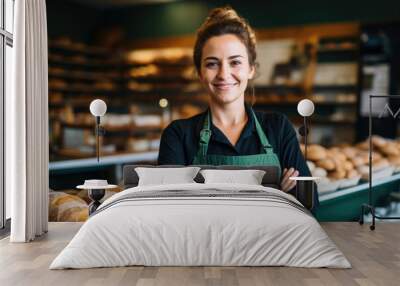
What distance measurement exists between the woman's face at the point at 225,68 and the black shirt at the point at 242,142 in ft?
0.82

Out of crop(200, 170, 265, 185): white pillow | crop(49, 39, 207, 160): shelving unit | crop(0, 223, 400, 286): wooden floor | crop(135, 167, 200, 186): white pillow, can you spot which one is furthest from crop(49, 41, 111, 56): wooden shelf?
crop(0, 223, 400, 286): wooden floor

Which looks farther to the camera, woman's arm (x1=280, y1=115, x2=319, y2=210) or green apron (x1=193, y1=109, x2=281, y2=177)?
woman's arm (x1=280, y1=115, x2=319, y2=210)

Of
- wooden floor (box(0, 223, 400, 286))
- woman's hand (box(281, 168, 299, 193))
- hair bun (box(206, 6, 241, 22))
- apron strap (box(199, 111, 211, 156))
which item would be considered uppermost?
hair bun (box(206, 6, 241, 22))

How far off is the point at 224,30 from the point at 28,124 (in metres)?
2.32

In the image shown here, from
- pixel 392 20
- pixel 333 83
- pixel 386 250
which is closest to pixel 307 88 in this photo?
pixel 333 83

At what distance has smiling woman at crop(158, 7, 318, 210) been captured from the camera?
589 cm

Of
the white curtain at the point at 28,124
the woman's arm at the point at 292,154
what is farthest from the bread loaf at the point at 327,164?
the white curtain at the point at 28,124

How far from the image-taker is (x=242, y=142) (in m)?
5.91

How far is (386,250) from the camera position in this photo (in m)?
4.64

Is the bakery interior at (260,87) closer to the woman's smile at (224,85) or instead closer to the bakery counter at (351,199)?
the bakery counter at (351,199)

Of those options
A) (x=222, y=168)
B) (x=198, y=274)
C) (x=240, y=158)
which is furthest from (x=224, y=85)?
(x=198, y=274)

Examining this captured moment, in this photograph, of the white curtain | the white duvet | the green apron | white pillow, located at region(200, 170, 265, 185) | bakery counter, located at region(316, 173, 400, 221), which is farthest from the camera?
bakery counter, located at region(316, 173, 400, 221)

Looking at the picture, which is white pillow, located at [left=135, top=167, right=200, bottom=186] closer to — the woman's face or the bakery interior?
the bakery interior

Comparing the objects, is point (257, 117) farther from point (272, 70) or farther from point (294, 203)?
point (294, 203)
